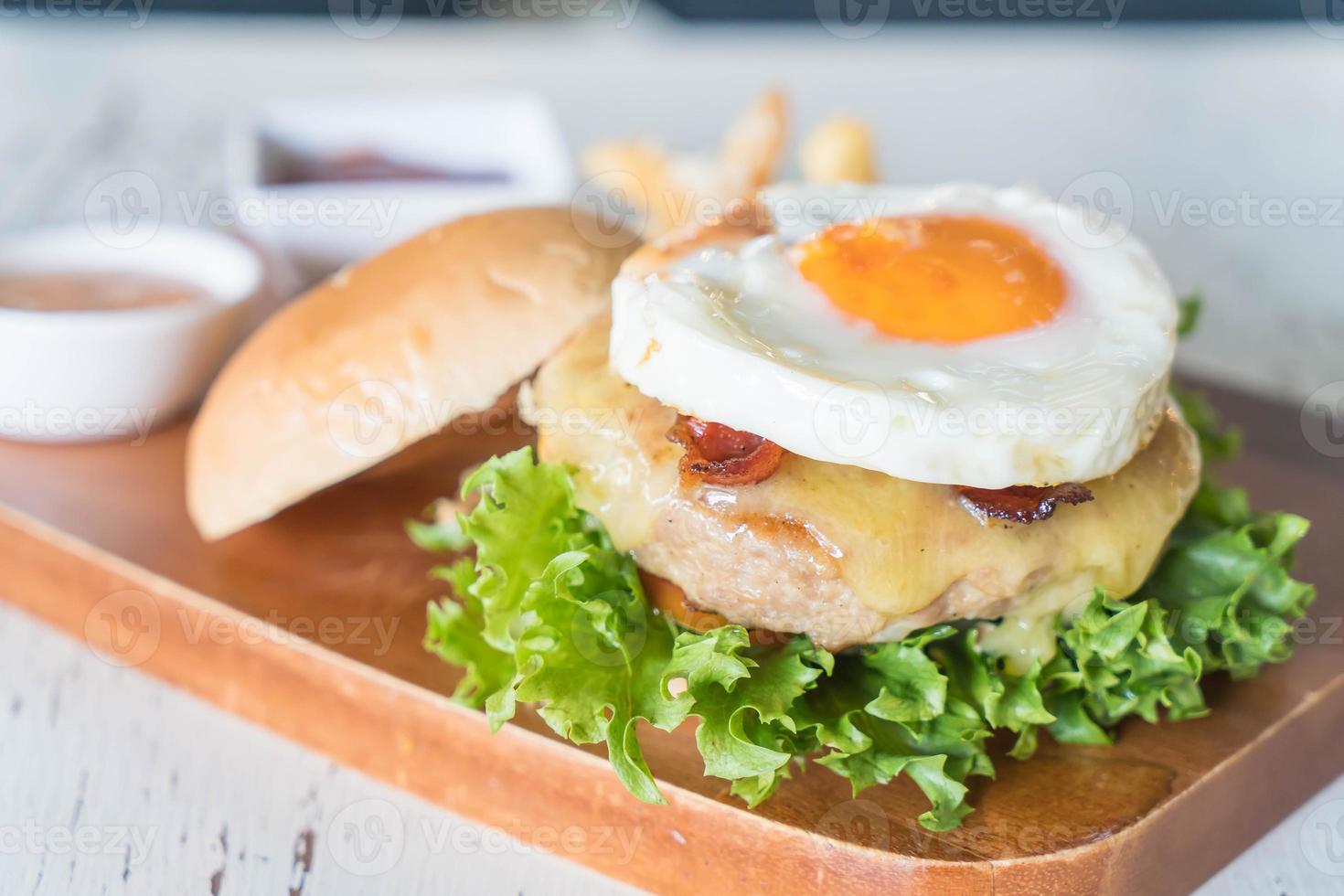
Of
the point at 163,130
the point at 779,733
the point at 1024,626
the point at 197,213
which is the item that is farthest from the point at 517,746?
the point at 163,130

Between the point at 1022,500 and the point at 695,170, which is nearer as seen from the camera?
the point at 1022,500

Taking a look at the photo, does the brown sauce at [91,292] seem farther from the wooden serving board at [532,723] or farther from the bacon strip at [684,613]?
the bacon strip at [684,613]

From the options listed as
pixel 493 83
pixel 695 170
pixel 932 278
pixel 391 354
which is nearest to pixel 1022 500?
pixel 932 278

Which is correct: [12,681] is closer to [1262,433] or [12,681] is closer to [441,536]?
[441,536]

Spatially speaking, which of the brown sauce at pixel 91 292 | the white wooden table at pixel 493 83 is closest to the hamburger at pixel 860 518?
the white wooden table at pixel 493 83

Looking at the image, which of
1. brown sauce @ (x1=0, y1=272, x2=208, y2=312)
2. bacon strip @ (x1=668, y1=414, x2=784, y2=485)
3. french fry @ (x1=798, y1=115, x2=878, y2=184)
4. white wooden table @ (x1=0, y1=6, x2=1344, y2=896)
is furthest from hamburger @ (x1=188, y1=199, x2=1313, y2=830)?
french fry @ (x1=798, y1=115, x2=878, y2=184)

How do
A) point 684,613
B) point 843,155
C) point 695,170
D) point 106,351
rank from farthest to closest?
point 695,170
point 843,155
point 106,351
point 684,613

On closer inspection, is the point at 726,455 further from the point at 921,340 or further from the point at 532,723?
the point at 532,723

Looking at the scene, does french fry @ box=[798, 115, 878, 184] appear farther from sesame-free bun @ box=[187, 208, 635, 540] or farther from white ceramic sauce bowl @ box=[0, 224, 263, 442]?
white ceramic sauce bowl @ box=[0, 224, 263, 442]
